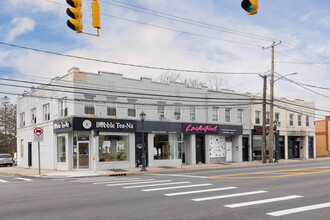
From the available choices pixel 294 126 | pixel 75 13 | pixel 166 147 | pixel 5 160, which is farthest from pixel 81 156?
pixel 294 126

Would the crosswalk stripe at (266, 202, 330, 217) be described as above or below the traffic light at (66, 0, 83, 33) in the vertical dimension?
below

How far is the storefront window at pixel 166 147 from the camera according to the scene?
102 ft

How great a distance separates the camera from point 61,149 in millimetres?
28938

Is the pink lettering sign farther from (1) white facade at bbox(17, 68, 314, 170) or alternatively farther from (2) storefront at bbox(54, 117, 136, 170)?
(2) storefront at bbox(54, 117, 136, 170)

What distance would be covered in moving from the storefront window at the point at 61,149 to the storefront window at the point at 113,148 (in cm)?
290

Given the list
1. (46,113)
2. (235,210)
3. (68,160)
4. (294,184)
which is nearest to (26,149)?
(46,113)

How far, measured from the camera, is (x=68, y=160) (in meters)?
27.2

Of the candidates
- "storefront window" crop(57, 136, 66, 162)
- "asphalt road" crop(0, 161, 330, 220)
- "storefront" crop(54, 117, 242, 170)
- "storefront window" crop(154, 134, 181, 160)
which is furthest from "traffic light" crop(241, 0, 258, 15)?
"storefront window" crop(154, 134, 181, 160)

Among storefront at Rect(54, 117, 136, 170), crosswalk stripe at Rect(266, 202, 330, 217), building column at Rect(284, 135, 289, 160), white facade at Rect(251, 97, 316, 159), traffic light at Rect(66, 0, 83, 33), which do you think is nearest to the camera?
crosswalk stripe at Rect(266, 202, 330, 217)

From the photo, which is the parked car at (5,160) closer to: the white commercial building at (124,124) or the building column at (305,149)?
the white commercial building at (124,124)

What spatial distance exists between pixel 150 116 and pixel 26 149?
1408 cm

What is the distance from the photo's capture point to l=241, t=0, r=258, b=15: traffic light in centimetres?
768

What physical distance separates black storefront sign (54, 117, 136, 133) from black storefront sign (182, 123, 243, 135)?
5514 millimetres

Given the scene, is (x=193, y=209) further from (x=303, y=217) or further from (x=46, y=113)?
(x=46, y=113)
